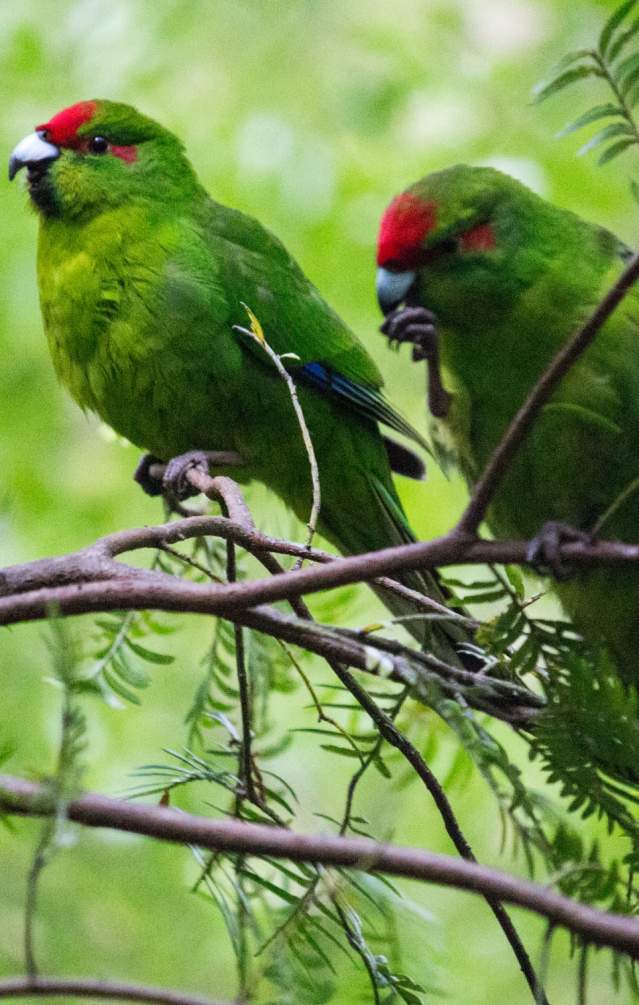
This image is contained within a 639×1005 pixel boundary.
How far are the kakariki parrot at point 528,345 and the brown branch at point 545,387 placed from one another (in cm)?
104

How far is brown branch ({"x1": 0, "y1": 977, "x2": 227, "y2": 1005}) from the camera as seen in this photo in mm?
842

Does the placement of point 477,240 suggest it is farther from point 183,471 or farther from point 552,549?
point 552,549

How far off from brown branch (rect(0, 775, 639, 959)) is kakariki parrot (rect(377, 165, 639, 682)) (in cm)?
124

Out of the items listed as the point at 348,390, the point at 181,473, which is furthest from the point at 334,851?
the point at 348,390

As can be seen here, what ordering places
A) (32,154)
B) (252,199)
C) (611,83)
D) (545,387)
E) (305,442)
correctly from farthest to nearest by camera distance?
1. (252,199)
2. (32,154)
3. (305,442)
4. (611,83)
5. (545,387)

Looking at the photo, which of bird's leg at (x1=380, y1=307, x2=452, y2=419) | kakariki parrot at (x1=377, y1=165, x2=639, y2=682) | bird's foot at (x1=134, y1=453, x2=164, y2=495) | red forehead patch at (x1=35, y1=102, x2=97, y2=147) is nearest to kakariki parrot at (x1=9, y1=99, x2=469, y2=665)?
red forehead patch at (x1=35, y1=102, x2=97, y2=147)

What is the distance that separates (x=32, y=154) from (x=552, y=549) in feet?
6.54

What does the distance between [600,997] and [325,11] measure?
3999 millimetres

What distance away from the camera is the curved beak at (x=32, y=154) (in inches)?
110

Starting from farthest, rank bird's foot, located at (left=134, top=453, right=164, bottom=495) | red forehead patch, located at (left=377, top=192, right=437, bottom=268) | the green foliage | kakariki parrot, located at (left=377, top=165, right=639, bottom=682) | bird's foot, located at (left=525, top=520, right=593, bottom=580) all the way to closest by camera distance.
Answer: bird's foot, located at (left=134, top=453, right=164, bottom=495) < red forehead patch, located at (left=377, top=192, right=437, bottom=268) < kakariki parrot, located at (left=377, top=165, right=639, bottom=682) < the green foliage < bird's foot, located at (left=525, top=520, right=593, bottom=580)

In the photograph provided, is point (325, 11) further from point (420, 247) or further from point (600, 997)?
point (600, 997)

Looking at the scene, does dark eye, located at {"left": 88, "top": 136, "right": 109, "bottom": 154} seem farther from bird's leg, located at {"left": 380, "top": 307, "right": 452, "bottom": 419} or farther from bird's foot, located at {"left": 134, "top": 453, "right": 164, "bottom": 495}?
bird's leg, located at {"left": 380, "top": 307, "right": 452, "bottom": 419}

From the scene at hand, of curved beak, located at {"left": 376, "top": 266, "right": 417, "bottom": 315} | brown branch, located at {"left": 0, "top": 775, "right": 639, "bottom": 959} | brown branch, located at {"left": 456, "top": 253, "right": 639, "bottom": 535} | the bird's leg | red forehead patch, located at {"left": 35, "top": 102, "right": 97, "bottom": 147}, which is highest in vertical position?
red forehead patch, located at {"left": 35, "top": 102, "right": 97, "bottom": 147}

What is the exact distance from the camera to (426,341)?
157 cm
